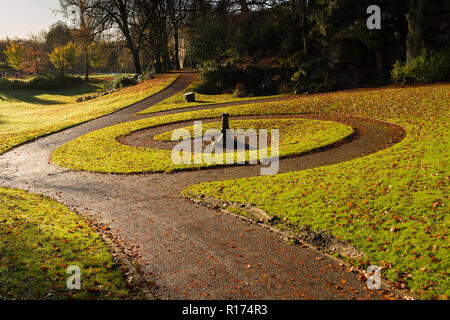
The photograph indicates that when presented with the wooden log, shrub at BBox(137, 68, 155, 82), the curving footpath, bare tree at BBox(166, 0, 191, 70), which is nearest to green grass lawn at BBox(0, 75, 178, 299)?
the curving footpath

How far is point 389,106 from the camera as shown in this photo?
861 inches

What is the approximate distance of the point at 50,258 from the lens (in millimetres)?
8109

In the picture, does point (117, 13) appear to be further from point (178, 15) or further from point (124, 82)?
point (178, 15)

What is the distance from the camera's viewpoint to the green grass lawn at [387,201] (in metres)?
7.58

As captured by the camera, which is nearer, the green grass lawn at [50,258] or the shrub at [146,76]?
the green grass lawn at [50,258]

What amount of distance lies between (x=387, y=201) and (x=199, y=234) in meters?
5.64

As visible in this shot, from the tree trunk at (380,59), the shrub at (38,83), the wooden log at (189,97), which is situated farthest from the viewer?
the shrub at (38,83)

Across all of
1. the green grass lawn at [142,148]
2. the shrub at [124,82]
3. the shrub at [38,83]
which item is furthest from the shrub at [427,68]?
the shrub at [38,83]

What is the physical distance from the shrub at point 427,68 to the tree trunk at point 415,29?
3.27 feet

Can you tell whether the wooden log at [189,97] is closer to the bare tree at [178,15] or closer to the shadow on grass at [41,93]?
the bare tree at [178,15]

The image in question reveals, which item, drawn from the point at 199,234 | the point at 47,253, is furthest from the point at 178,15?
the point at 47,253

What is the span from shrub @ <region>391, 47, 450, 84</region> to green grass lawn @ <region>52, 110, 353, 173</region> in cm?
1057

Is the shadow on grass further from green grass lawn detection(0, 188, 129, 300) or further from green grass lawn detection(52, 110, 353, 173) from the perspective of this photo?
green grass lawn detection(0, 188, 129, 300)
